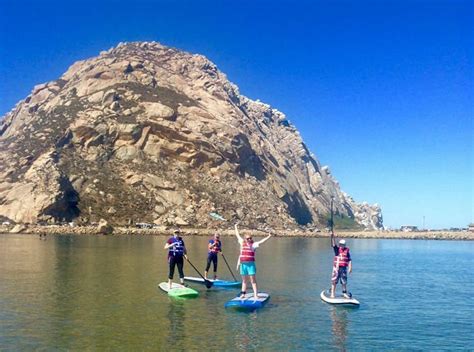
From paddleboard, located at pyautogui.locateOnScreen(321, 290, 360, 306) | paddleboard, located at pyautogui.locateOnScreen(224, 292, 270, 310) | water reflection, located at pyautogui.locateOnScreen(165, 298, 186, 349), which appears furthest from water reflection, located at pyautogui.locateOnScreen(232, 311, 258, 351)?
paddleboard, located at pyautogui.locateOnScreen(321, 290, 360, 306)

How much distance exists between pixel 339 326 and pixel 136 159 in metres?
138

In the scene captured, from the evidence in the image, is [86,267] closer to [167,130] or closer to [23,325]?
[23,325]

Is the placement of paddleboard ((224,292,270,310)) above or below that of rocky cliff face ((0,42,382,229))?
below

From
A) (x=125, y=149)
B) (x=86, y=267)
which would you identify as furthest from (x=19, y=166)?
(x=86, y=267)

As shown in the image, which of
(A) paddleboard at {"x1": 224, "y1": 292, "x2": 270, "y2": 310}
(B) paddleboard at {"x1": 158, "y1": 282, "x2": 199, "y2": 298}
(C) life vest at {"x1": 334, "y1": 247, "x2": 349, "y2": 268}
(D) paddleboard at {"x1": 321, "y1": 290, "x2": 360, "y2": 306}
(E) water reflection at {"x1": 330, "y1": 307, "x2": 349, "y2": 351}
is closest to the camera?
(E) water reflection at {"x1": 330, "y1": 307, "x2": 349, "y2": 351}

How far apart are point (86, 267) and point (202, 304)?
16760 millimetres

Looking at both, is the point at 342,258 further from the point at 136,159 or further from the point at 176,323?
the point at 136,159

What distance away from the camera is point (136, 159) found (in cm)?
15150

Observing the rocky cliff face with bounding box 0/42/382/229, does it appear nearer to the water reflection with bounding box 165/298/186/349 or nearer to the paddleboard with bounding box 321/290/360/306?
the water reflection with bounding box 165/298/186/349

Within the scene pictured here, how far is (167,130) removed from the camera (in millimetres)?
157375

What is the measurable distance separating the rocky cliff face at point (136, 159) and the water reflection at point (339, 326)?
11403cm

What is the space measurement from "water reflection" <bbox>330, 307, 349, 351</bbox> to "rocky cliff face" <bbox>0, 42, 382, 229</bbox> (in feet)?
374

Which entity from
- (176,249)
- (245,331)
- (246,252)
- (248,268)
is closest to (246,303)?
(248,268)

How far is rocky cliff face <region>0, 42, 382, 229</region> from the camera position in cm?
13300
